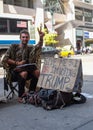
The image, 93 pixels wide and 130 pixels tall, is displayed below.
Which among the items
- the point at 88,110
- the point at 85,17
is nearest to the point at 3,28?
the point at 88,110

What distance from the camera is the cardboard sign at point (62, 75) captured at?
6109 millimetres

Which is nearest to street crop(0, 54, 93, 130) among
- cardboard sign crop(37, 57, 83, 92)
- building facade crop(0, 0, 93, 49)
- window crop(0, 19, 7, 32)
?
cardboard sign crop(37, 57, 83, 92)

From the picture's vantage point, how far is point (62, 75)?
20.8 feet

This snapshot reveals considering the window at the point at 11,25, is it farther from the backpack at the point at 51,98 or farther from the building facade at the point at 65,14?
the backpack at the point at 51,98

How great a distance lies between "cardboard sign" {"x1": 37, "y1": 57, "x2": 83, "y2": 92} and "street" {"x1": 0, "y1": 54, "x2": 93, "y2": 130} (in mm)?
415

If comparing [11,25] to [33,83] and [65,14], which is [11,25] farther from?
[65,14]

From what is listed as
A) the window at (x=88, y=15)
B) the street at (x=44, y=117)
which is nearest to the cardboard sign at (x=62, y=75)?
the street at (x=44, y=117)

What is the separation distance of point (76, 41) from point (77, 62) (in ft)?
145

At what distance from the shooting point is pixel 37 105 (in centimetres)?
620

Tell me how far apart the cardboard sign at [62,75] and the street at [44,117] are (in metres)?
0.41

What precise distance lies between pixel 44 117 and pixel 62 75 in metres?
1.18

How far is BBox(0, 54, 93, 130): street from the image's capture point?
488 cm

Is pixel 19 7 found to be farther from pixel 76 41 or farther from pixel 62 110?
pixel 62 110

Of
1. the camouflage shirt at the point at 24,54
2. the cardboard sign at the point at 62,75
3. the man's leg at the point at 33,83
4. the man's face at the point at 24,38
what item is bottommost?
the man's leg at the point at 33,83
